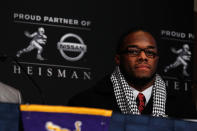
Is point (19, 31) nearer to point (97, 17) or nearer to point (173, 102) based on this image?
point (97, 17)

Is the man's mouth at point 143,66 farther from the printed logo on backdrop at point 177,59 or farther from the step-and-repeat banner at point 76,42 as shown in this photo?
the printed logo on backdrop at point 177,59

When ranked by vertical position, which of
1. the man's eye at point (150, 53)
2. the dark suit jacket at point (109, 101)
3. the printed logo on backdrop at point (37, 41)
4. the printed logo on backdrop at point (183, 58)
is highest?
the printed logo on backdrop at point (37, 41)

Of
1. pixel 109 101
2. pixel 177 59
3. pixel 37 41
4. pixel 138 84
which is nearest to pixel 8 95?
pixel 109 101

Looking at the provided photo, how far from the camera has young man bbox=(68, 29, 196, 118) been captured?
2.79 metres

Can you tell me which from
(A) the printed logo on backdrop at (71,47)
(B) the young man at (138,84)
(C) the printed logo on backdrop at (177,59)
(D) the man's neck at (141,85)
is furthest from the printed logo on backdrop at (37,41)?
(D) the man's neck at (141,85)

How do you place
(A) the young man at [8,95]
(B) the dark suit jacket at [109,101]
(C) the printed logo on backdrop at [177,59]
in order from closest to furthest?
(A) the young man at [8,95]
(B) the dark suit jacket at [109,101]
(C) the printed logo on backdrop at [177,59]

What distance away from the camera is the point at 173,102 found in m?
2.96

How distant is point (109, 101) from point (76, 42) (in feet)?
3.99

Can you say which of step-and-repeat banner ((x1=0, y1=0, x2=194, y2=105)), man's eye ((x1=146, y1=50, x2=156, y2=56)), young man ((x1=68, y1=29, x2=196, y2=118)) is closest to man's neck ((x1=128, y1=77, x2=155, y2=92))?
young man ((x1=68, y1=29, x2=196, y2=118))

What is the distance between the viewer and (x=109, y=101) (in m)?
2.91

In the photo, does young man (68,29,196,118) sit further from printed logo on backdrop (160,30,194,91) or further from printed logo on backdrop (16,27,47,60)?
printed logo on backdrop (160,30,194,91)

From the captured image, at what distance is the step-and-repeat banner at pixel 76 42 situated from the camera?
3.91 meters

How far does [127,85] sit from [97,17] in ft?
4.59

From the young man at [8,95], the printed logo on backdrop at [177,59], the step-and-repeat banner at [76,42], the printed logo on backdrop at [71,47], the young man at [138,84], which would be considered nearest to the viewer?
the young man at [8,95]
